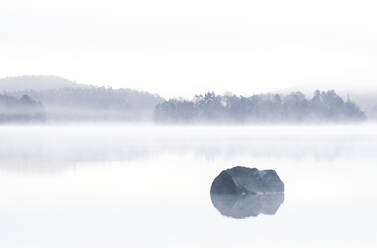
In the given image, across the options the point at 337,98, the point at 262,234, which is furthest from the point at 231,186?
the point at 337,98

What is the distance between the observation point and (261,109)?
19075 centimetres

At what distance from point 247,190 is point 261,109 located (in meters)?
167

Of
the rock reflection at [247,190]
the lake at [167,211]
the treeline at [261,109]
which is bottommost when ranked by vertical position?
the lake at [167,211]

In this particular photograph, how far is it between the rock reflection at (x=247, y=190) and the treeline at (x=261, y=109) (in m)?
159

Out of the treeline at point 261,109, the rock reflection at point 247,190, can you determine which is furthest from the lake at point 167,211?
the treeline at point 261,109

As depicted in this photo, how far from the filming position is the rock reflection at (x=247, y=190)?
77.3 ft

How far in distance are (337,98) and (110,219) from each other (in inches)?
6576

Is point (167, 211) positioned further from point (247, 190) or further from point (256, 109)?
point (256, 109)

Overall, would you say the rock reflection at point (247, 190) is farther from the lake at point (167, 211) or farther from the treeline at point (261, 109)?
the treeline at point (261, 109)

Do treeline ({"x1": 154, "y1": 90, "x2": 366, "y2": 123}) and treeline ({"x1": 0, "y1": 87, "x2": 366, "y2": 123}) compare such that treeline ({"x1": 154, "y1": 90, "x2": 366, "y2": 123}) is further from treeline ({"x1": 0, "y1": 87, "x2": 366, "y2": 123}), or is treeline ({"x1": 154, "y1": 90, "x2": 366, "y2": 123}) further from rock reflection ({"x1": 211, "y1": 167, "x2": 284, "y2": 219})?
rock reflection ({"x1": 211, "y1": 167, "x2": 284, "y2": 219})

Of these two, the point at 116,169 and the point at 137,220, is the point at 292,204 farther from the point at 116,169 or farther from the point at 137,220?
the point at 116,169

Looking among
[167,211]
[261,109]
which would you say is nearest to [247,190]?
[167,211]

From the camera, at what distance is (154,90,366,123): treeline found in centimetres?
18400

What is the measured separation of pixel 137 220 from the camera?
2073 centimetres
